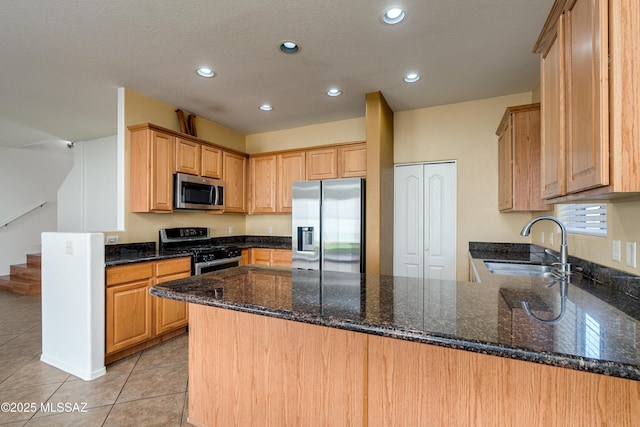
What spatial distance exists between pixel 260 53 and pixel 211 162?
6.10 feet

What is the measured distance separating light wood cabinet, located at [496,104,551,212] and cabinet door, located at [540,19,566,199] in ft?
3.41

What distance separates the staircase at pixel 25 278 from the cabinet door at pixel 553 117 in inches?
274

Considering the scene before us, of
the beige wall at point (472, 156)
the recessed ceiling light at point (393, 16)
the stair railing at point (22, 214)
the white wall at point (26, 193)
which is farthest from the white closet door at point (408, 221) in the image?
the stair railing at point (22, 214)

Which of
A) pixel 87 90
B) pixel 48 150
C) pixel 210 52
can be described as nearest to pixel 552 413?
pixel 210 52

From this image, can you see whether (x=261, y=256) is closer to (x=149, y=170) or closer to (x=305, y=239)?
(x=305, y=239)

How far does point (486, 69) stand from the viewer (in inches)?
112

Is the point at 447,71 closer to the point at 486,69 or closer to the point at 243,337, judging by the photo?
the point at 486,69

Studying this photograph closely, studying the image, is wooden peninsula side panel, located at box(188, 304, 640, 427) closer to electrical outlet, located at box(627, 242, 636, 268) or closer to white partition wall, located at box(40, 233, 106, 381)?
electrical outlet, located at box(627, 242, 636, 268)

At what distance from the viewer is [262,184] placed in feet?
15.1

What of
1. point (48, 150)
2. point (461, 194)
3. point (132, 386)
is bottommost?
point (132, 386)

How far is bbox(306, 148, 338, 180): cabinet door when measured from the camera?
4051 millimetres

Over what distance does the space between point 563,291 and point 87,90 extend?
457 cm

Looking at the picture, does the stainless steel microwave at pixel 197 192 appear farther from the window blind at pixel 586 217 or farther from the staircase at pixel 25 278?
the window blind at pixel 586 217

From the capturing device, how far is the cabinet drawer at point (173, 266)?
2997 mm
